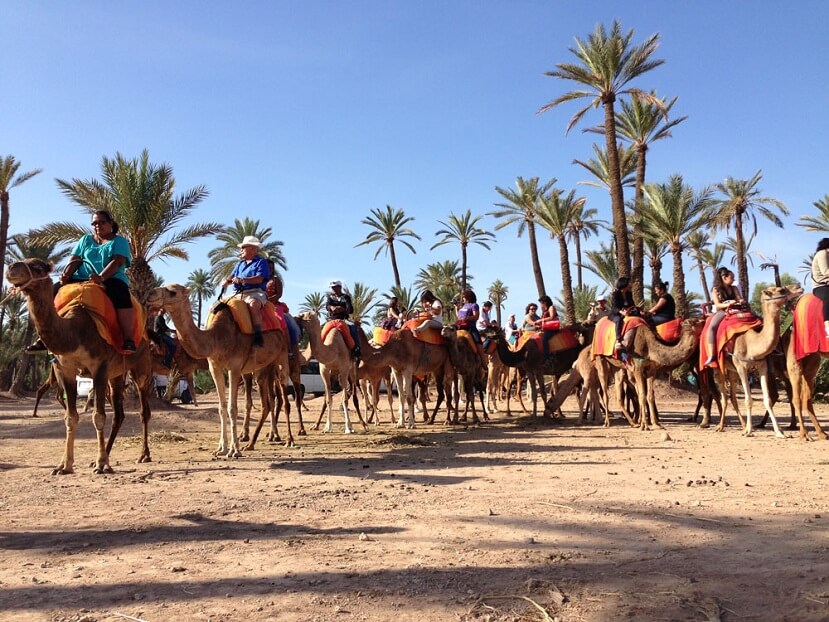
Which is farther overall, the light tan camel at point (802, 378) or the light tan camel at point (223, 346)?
the light tan camel at point (802, 378)

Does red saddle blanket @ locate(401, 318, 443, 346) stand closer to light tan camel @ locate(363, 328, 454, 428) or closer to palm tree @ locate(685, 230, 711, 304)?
light tan camel @ locate(363, 328, 454, 428)

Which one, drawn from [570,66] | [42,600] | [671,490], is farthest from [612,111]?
[42,600]

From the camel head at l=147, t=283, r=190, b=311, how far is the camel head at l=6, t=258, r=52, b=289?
149 cm

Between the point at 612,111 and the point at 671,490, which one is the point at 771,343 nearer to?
the point at 671,490

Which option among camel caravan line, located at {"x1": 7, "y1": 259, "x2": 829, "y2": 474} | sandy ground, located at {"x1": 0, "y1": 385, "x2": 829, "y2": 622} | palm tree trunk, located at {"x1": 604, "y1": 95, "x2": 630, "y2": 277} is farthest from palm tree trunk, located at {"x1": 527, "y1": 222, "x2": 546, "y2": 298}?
sandy ground, located at {"x1": 0, "y1": 385, "x2": 829, "y2": 622}

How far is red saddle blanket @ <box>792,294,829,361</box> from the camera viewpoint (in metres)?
9.57

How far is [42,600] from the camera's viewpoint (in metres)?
3.45

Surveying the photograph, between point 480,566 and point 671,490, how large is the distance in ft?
9.42

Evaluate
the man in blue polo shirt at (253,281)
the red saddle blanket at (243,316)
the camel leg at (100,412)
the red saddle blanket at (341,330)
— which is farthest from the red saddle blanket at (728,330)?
the camel leg at (100,412)

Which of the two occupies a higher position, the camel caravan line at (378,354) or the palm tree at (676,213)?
the palm tree at (676,213)

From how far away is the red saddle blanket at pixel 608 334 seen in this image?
13.4 meters

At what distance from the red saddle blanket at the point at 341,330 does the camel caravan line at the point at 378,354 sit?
34 mm

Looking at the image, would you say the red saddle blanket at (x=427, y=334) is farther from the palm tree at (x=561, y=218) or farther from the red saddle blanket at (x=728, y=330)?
the palm tree at (x=561, y=218)

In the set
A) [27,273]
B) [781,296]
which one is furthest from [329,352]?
[781,296]
